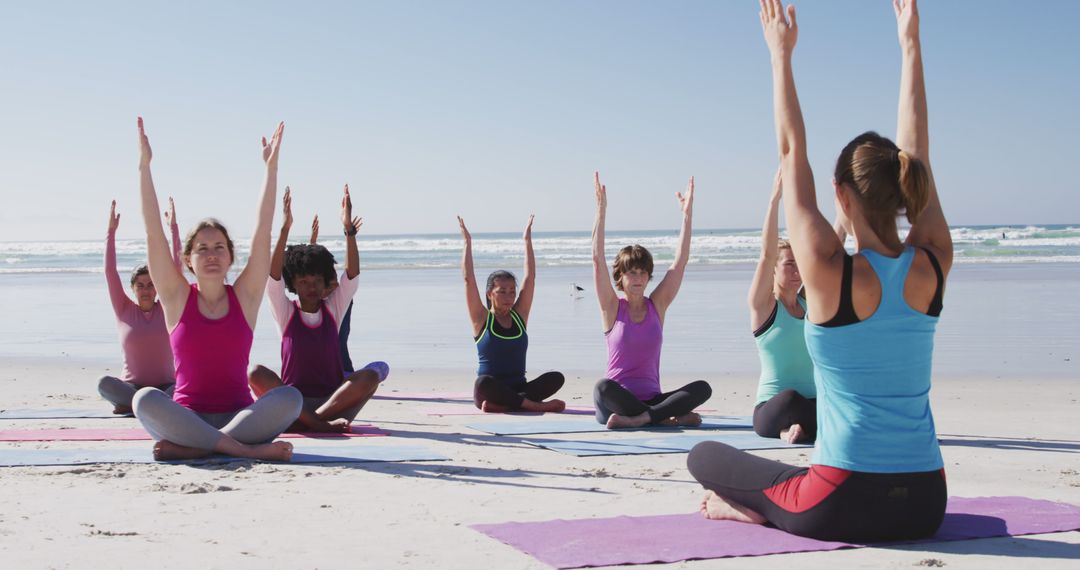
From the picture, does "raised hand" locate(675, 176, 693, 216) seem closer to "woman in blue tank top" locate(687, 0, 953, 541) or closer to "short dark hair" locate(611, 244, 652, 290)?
"short dark hair" locate(611, 244, 652, 290)

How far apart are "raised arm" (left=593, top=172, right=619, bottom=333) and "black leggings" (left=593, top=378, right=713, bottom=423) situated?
499 mm

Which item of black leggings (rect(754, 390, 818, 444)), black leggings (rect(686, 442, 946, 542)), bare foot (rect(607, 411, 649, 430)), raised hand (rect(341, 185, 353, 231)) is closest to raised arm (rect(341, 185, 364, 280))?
raised hand (rect(341, 185, 353, 231))

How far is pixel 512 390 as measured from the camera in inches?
323

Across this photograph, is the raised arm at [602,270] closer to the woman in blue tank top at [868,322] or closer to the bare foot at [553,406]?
the bare foot at [553,406]

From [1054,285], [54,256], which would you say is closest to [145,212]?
[1054,285]

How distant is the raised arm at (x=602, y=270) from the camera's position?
23.7ft

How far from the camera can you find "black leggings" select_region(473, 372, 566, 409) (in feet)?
26.6

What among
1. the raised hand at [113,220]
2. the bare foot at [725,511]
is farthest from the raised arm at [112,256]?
the bare foot at [725,511]

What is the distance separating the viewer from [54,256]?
45.2 metres

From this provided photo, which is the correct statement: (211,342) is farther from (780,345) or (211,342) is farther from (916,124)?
(916,124)

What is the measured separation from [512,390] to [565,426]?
1111 mm

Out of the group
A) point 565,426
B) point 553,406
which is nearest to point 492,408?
point 553,406

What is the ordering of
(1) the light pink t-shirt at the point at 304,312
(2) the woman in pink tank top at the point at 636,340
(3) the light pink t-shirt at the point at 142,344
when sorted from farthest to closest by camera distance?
(3) the light pink t-shirt at the point at 142,344, (2) the woman in pink tank top at the point at 636,340, (1) the light pink t-shirt at the point at 304,312

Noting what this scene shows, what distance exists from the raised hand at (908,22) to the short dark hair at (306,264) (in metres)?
4.08
